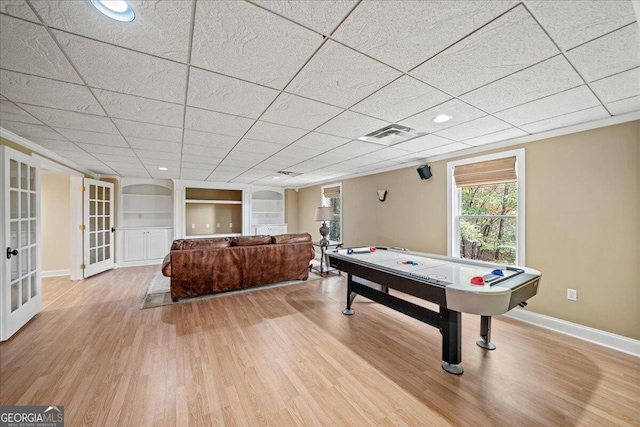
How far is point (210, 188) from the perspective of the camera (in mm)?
7152

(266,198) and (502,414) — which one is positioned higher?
(266,198)

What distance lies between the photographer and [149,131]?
2695 mm

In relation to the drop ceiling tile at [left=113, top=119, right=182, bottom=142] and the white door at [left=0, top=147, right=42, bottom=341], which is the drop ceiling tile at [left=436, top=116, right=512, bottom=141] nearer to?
the drop ceiling tile at [left=113, top=119, right=182, bottom=142]

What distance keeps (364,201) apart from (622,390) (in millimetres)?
4168

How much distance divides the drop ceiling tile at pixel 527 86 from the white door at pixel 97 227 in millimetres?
6424

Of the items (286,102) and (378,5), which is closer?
(378,5)

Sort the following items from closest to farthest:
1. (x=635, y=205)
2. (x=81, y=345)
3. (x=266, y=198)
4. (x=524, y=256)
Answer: (x=635, y=205) < (x=81, y=345) < (x=524, y=256) < (x=266, y=198)

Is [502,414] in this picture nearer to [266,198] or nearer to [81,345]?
[81,345]

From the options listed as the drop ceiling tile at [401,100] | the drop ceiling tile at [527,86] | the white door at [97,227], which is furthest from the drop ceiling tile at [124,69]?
the white door at [97,227]

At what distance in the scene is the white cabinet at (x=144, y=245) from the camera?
6004 mm

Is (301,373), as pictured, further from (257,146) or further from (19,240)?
(19,240)

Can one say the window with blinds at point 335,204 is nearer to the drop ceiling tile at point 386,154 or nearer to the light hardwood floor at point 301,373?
the drop ceiling tile at point 386,154

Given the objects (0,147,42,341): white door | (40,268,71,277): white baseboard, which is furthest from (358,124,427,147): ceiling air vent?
(40,268,71,277): white baseboard

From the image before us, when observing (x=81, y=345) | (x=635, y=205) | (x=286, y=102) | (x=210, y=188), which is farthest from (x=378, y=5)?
(x=210, y=188)
